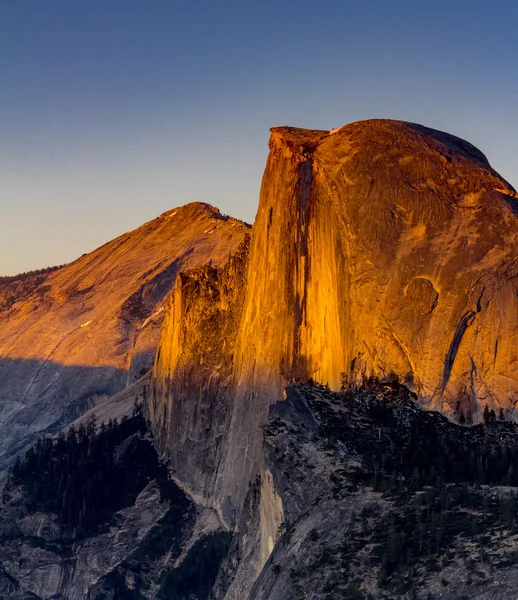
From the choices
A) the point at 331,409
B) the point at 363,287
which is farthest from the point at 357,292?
the point at 331,409

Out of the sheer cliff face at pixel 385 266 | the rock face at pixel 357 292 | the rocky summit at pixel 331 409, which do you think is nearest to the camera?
the rocky summit at pixel 331 409

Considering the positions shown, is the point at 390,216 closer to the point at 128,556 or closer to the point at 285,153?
the point at 285,153

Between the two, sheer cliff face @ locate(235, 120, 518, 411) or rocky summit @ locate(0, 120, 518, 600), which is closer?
rocky summit @ locate(0, 120, 518, 600)

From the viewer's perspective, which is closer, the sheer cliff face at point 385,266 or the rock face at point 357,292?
the sheer cliff face at point 385,266

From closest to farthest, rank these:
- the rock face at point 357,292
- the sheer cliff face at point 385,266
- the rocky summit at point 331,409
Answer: the rocky summit at point 331,409 → the sheer cliff face at point 385,266 → the rock face at point 357,292

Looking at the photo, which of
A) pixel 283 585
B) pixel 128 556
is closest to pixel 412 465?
pixel 283 585

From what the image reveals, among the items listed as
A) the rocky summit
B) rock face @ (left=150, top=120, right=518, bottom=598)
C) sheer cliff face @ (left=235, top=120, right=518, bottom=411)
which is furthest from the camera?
rock face @ (left=150, top=120, right=518, bottom=598)
